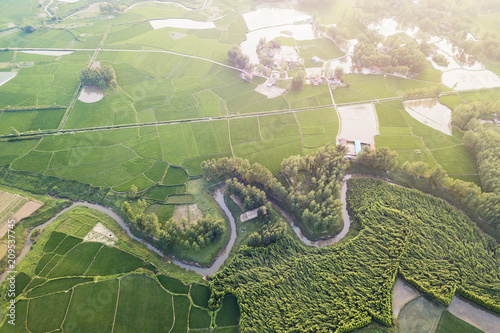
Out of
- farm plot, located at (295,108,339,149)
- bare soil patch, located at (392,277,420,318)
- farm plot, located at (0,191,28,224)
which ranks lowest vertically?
bare soil patch, located at (392,277,420,318)

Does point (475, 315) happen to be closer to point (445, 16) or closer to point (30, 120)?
point (30, 120)

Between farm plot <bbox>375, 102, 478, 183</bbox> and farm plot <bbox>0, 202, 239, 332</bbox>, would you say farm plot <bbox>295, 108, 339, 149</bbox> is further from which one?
farm plot <bbox>0, 202, 239, 332</bbox>

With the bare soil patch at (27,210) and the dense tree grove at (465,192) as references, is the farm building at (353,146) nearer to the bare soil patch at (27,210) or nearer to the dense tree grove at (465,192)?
the dense tree grove at (465,192)

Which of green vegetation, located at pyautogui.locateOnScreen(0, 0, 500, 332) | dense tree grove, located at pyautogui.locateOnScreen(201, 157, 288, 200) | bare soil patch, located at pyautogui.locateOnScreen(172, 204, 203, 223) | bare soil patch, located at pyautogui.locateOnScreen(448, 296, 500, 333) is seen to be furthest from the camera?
dense tree grove, located at pyautogui.locateOnScreen(201, 157, 288, 200)

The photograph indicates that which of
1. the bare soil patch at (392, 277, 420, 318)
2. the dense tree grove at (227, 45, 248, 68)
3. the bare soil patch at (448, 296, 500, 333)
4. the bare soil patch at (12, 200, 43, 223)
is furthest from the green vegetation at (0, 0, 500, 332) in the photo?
the bare soil patch at (448, 296, 500, 333)

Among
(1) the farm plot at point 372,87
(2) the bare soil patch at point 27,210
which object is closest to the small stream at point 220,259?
(2) the bare soil patch at point 27,210

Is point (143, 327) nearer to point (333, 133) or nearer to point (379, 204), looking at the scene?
point (379, 204)

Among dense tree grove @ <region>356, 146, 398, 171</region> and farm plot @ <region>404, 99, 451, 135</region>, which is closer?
dense tree grove @ <region>356, 146, 398, 171</region>
